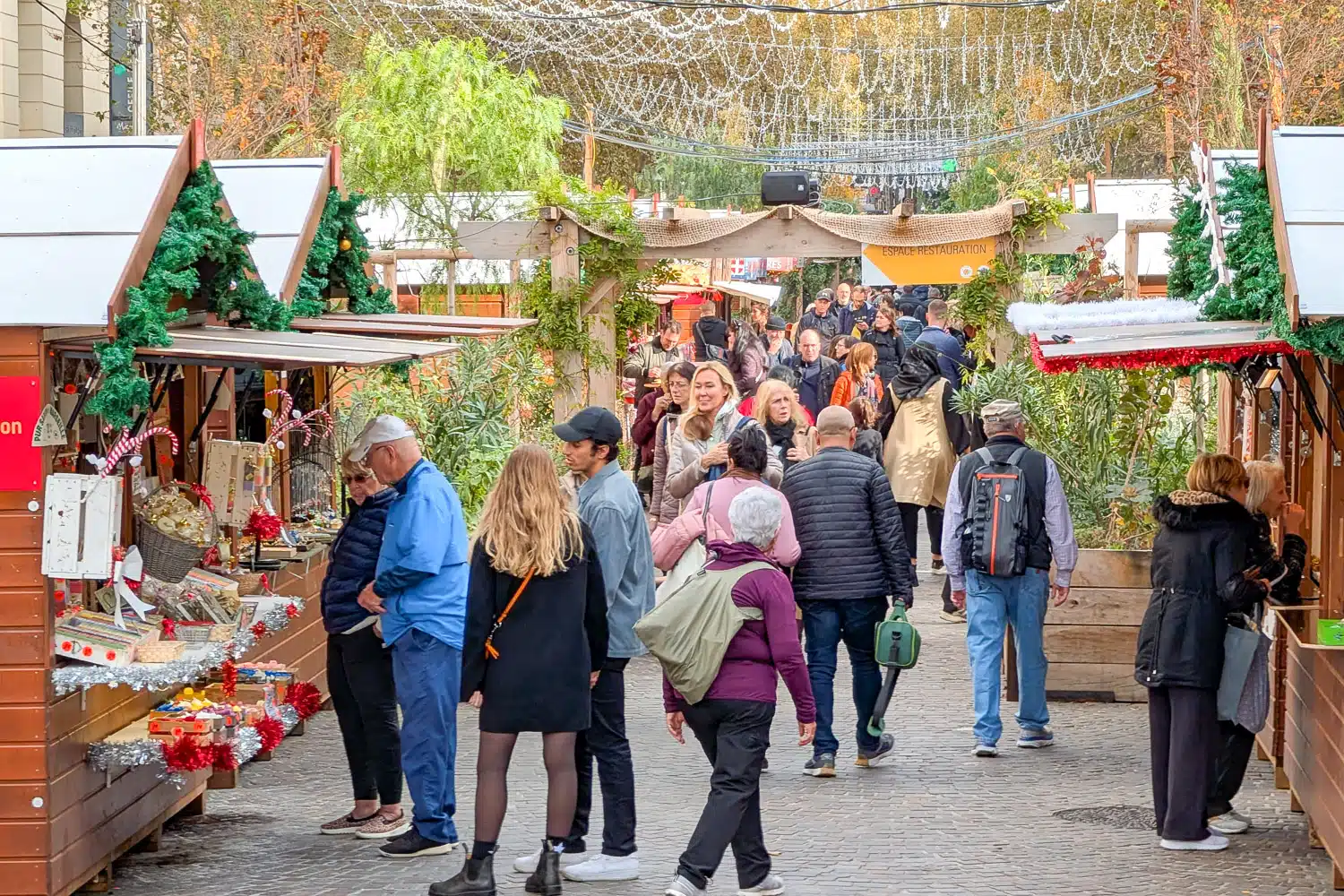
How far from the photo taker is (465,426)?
40.7ft

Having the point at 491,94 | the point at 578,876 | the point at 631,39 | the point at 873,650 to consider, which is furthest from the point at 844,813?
the point at 631,39

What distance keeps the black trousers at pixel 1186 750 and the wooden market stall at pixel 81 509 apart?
3.56 meters

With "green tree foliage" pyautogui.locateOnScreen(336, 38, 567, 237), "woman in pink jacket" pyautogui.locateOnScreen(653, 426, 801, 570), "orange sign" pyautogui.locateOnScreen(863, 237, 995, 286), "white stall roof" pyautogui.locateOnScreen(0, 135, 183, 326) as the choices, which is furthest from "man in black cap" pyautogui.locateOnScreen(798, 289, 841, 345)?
"white stall roof" pyautogui.locateOnScreen(0, 135, 183, 326)

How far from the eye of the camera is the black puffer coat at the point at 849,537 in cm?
863

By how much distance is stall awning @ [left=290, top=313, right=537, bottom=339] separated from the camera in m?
9.02

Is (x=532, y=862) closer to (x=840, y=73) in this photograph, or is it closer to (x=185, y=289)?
(x=185, y=289)

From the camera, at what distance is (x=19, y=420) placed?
6.05m

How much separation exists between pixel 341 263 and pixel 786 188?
15.7ft

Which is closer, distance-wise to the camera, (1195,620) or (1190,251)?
(1195,620)

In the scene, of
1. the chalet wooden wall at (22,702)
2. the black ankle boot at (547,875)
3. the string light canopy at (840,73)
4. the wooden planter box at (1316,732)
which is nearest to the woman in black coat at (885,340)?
the wooden planter box at (1316,732)

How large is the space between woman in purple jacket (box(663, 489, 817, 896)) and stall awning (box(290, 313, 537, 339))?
3.01m

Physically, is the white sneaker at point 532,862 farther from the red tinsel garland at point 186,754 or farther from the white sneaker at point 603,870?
the red tinsel garland at point 186,754

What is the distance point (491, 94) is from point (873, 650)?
14.6 meters

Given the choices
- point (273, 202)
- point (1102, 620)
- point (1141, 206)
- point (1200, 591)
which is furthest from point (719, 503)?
point (1141, 206)
